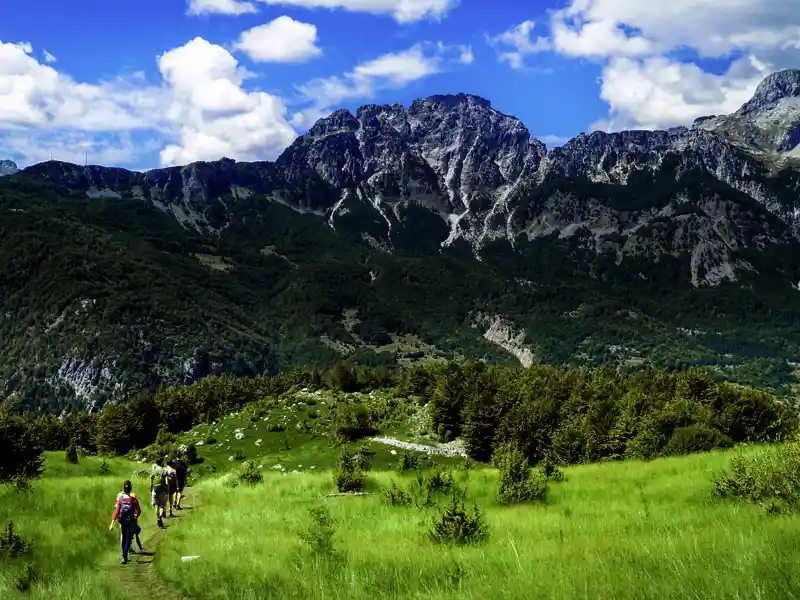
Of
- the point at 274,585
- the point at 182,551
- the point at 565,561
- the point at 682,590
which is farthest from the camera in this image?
the point at 182,551

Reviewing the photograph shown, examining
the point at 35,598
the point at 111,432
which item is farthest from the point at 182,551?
the point at 111,432

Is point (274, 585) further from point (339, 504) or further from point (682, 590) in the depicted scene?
point (339, 504)

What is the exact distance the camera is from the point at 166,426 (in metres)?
109

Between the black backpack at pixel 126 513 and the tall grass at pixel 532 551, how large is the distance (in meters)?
1.35

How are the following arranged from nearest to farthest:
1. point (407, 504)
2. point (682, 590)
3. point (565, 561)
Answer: point (682, 590), point (565, 561), point (407, 504)

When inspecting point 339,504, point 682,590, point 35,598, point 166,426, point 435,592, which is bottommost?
point 166,426

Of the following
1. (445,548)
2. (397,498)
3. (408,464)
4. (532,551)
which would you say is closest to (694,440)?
(408,464)

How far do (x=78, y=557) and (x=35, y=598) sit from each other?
21.2ft

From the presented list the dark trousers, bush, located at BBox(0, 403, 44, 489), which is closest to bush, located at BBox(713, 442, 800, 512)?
the dark trousers

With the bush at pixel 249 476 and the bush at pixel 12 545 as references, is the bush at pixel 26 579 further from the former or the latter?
the bush at pixel 249 476

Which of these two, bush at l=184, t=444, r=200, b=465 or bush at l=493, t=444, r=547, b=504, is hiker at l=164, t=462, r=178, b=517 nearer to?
bush at l=493, t=444, r=547, b=504

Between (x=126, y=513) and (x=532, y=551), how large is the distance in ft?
43.4

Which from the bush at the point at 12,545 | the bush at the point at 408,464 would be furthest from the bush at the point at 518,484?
the bush at the point at 12,545

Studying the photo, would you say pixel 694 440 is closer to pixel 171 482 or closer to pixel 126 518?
pixel 171 482
